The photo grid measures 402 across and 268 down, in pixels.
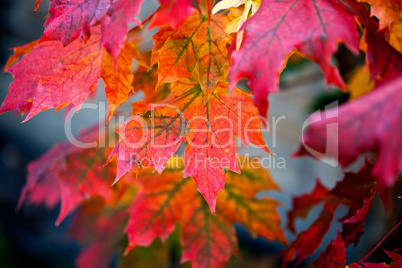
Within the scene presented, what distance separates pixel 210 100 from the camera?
1.92ft

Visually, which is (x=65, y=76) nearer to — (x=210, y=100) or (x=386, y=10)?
(x=210, y=100)

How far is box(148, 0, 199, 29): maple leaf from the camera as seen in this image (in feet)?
1.39

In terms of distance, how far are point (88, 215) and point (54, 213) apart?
4.49 ft

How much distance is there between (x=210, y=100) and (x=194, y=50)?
0.09m

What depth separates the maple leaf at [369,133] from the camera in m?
0.29

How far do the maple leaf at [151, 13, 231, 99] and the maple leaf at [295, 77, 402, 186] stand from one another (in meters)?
0.26

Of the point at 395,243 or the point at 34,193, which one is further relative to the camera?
the point at 34,193

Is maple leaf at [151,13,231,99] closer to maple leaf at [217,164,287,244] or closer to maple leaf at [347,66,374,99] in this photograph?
maple leaf at [217,164,287,244]

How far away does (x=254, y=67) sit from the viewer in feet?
1.39

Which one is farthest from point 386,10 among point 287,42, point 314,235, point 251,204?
point 251,204

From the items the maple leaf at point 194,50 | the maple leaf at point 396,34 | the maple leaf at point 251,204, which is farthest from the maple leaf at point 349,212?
the maple leaf at point 194,50

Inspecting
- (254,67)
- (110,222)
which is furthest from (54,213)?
(254,67)

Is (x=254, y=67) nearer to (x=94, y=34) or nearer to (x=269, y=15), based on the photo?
(x=269, y=15)

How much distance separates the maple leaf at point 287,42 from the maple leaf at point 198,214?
529 mm
